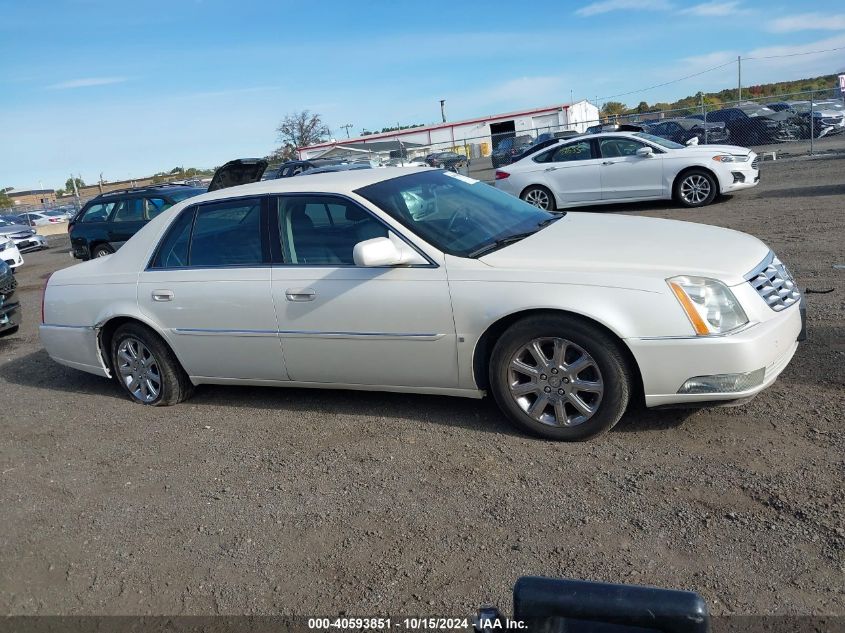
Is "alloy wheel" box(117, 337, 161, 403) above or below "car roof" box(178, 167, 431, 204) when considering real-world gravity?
below

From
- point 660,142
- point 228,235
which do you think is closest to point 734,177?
point 660,142

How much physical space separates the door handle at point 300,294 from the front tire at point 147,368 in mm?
1262

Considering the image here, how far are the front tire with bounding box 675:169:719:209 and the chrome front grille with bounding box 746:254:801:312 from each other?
9328mm

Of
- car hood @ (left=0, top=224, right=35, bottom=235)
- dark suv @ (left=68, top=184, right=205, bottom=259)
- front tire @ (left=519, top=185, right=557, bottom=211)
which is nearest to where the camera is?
front tire @ (left=519, top=185, right=557, bottom=211)

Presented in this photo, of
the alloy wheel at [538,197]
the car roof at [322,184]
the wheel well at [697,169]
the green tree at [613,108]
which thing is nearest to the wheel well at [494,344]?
the car roof at [322,184]

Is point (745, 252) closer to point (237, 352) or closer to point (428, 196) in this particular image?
point (428, 196)

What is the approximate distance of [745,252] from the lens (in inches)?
163

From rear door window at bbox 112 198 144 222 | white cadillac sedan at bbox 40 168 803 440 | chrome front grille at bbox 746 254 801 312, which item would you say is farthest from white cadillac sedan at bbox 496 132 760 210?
chrome front grille at bbox 746 254 801 312

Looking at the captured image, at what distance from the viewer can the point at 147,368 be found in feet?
17.8

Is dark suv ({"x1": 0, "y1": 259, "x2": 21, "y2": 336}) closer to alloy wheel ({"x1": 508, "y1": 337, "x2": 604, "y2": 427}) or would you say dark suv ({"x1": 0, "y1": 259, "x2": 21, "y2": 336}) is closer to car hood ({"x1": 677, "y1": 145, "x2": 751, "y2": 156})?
alloy wheel ({"x1": 508, "y1": 337, "x2": 604, "y2": 427})

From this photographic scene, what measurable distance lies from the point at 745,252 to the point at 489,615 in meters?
3.39

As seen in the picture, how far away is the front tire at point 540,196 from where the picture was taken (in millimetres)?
14059

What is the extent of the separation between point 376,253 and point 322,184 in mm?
999

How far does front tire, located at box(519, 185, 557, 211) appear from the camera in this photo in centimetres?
1406
